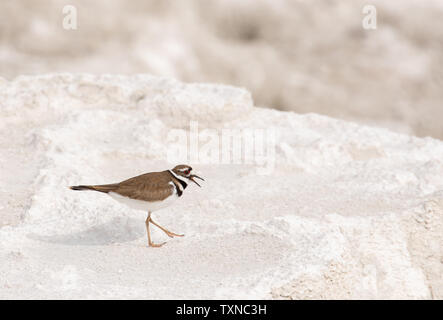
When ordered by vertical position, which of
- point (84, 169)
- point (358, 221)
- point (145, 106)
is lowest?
point (358, 221)

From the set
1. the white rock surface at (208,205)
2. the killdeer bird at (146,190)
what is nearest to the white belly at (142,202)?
the killdeer bird at (146,190)

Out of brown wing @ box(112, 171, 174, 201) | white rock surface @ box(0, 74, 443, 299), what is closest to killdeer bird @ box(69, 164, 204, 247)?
brown wing @ box(112, 171, 174, 201)

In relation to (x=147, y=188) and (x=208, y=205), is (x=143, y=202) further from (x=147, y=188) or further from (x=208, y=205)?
(x=208, y=205)

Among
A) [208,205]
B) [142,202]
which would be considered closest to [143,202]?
[142,202]

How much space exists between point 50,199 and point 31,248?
2.12 feet

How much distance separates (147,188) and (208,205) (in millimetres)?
897

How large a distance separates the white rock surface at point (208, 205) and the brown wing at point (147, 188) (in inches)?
13.1

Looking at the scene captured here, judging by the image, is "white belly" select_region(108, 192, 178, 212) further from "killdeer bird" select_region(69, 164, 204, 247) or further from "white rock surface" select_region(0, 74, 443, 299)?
"white rock surface" select_region(0, 74, 443, 299)

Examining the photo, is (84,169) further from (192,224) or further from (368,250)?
(368,250)

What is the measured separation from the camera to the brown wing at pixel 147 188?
Result: 12.8 feet

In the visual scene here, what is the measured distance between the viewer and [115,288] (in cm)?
345

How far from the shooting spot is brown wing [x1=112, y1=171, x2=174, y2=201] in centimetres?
390

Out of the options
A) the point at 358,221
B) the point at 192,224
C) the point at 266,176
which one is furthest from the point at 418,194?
the point at 192,224

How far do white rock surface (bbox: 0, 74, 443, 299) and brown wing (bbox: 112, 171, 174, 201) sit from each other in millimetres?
332
